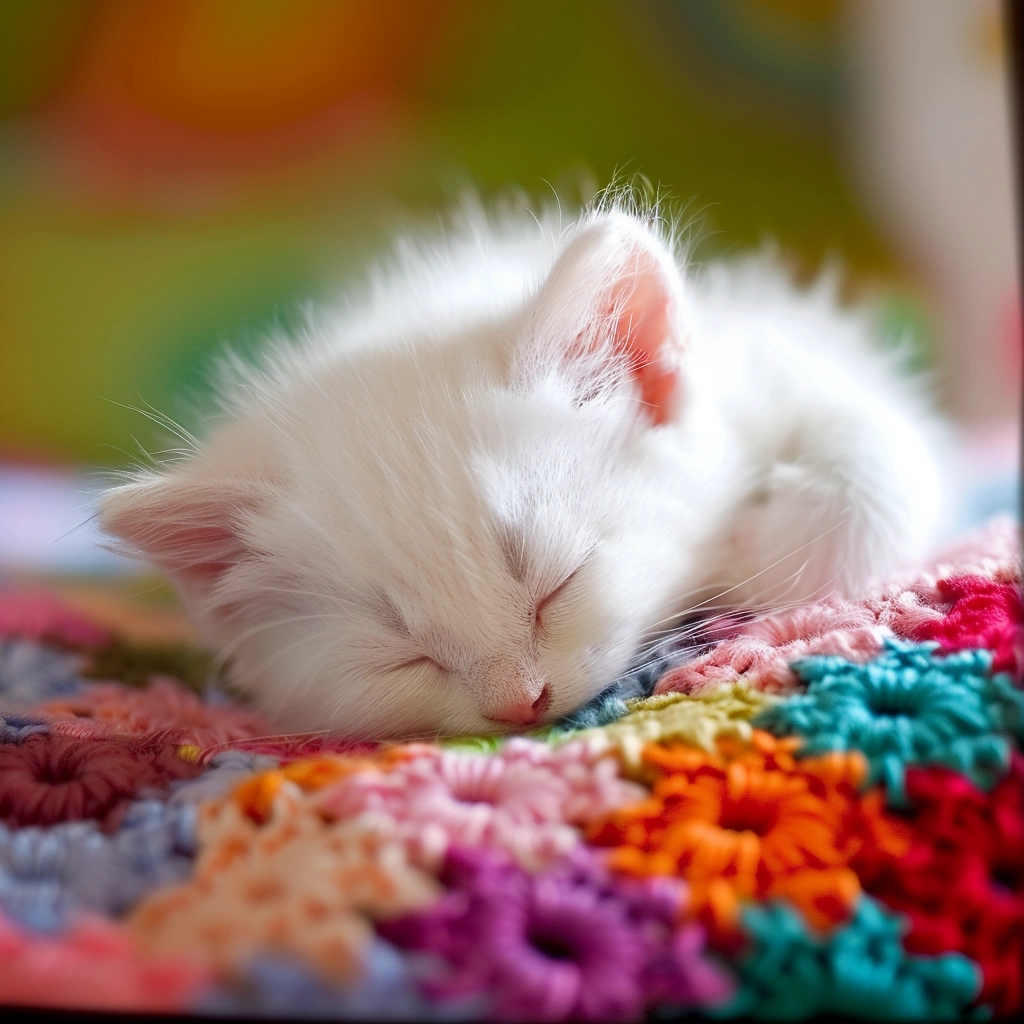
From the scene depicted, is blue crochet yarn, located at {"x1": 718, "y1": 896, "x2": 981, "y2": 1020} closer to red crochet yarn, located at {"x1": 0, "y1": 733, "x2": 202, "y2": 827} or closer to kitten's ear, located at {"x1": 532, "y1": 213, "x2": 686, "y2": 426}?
red crochet yarn, located at {"x1": 0, "y1": 733, "x2": 202, "y2": 827}

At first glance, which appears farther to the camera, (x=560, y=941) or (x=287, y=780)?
(x=287, y=780)

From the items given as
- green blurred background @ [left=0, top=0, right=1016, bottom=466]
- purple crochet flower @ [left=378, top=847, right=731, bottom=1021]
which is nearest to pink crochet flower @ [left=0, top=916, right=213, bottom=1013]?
purple crochet flower @ [left=378, top=847, right=731, bottom=1021]

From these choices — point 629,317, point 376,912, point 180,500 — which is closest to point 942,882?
point 376,912

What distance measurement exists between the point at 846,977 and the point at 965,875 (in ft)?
0.35

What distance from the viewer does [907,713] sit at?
2.19 ft

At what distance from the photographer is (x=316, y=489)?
89cm

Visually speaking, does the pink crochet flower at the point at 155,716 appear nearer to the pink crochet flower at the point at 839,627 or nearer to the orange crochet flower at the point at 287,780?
the orange crochet flower at the point at 287,780

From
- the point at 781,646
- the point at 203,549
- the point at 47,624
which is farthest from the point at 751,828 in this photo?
the point at 47,624

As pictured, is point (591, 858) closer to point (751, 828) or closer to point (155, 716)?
point (751, 828)

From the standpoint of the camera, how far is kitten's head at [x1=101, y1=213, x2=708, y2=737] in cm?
82

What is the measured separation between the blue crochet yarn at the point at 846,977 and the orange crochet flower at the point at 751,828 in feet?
0.06

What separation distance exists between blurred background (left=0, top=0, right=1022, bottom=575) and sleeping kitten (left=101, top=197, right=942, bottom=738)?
108 centimetres

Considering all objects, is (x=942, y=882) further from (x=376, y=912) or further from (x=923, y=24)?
(x=923, y=24)

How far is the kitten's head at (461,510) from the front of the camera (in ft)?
2.68
